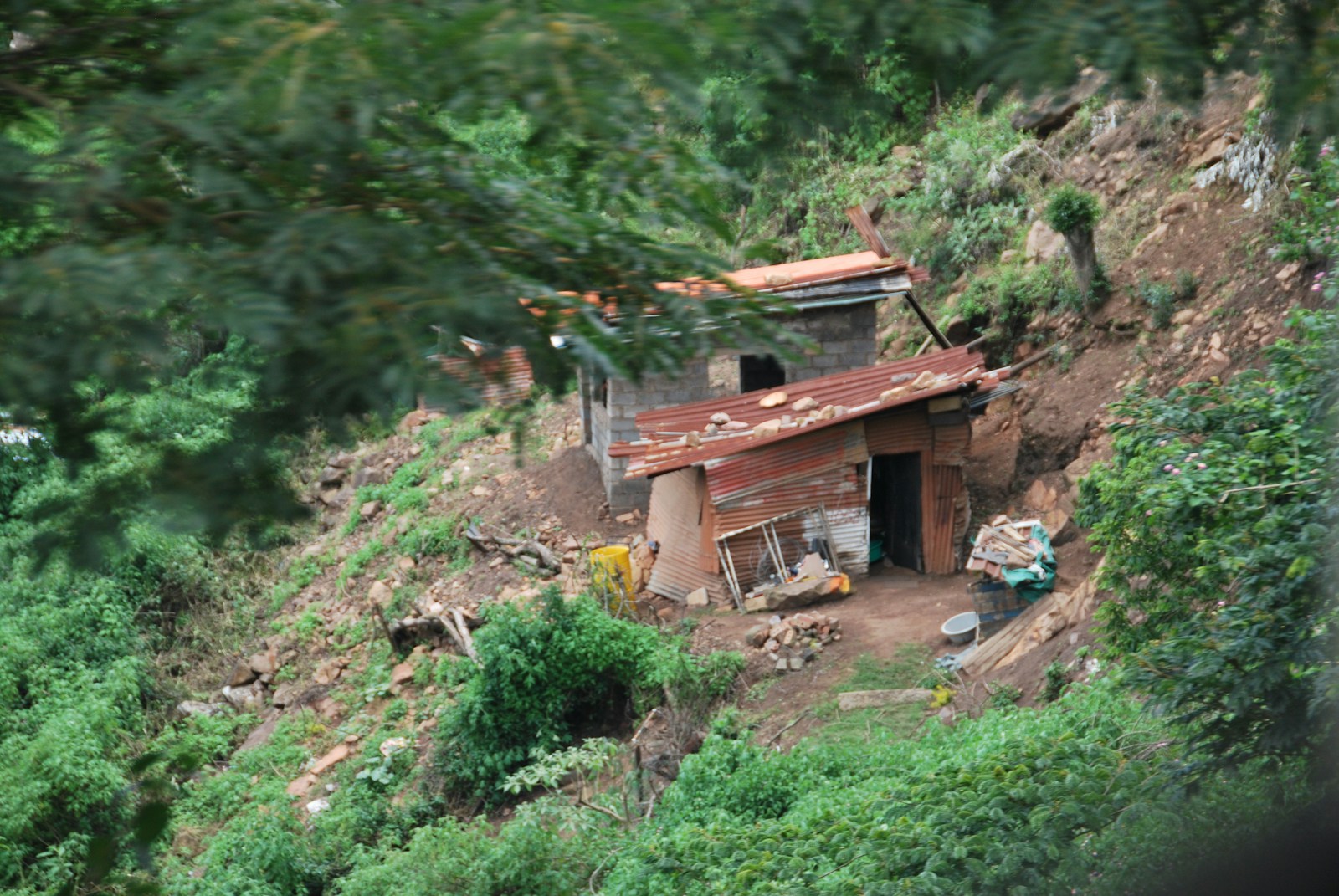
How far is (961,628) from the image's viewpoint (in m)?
10.6

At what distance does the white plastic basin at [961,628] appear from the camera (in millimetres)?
10539

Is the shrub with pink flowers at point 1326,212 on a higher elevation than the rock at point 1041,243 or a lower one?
higher

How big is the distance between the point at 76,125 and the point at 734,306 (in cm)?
160

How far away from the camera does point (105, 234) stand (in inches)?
101

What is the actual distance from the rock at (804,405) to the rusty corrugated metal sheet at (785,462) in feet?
1.07

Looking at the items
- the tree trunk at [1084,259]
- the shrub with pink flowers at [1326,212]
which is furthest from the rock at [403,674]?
the shrub with pink flowers at [1326,212]

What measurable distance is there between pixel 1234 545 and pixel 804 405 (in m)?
7.62

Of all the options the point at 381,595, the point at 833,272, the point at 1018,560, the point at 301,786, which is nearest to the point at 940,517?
the point at 1018,560

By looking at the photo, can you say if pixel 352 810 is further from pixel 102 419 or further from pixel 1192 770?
pixel 102 419

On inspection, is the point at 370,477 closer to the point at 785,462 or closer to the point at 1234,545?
the point at 785,462

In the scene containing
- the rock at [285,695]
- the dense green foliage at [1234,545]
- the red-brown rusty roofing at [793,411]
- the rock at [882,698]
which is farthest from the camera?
the rock at [285,695]

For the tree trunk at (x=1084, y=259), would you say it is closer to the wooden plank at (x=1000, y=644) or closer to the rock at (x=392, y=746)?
the wooden plank at (x=1000, y=644)

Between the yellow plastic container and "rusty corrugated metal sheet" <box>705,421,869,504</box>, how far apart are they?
1.39m

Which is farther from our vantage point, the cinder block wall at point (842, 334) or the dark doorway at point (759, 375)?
the dark doorway at point (759, 375)
